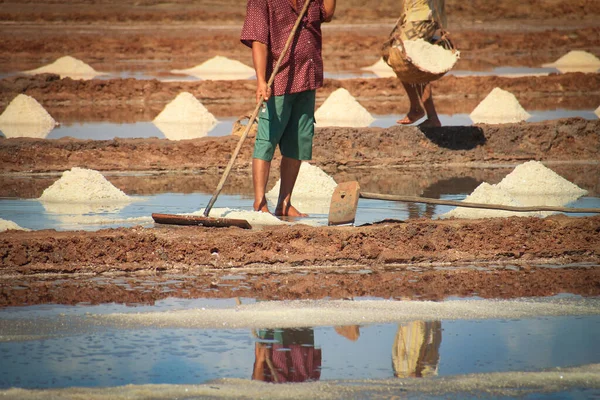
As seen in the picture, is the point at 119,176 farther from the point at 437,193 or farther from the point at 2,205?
the point at 437,193

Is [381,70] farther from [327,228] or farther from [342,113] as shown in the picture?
[327,228]

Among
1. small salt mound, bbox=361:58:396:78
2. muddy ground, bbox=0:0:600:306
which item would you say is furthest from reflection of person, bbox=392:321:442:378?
small salt mound, bbox=361:58:396:78

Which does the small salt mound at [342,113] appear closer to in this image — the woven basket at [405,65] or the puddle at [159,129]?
the puddle at [159,129]

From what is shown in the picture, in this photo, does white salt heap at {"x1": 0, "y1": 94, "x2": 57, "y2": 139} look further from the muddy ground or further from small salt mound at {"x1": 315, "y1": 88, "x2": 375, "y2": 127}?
small salt mound at {"x1": 315, "y1": 88, "x2": 375, "y2": 127}

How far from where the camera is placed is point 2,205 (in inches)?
259

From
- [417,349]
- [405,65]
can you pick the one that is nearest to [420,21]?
[405,65]

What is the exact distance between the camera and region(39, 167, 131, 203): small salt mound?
677 centimetres

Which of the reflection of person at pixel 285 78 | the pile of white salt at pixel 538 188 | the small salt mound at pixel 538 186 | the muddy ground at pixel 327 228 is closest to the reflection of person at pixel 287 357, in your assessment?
the muddy ground at pixel 327 228

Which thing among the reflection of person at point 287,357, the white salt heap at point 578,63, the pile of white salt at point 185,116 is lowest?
the reflection of person at point 287,357

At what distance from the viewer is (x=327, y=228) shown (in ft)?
16.6

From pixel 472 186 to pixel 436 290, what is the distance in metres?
3.29

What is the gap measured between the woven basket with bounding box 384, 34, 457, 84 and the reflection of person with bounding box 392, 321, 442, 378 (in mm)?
5236

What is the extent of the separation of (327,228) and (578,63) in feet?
57.9

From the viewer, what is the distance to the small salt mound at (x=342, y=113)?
12.0 m
